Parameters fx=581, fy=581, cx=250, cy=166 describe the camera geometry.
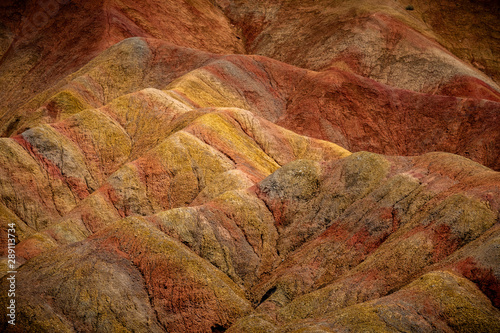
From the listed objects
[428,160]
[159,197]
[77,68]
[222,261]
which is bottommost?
[222,261]

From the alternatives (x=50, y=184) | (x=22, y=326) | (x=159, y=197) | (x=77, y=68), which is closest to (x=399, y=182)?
(x=159, y=197)

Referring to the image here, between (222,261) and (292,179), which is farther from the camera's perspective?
(292,179)

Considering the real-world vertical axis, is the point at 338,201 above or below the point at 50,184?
below

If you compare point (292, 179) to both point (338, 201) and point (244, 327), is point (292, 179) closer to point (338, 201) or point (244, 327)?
point (338, 201)

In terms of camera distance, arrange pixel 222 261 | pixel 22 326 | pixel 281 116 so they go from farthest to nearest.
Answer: pixel 281 116, pixel 222 261, pixel 22 326

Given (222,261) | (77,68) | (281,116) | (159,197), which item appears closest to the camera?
(222,261)

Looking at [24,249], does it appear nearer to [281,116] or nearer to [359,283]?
[359,283]

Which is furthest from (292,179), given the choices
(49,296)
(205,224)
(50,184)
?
(50,184)
